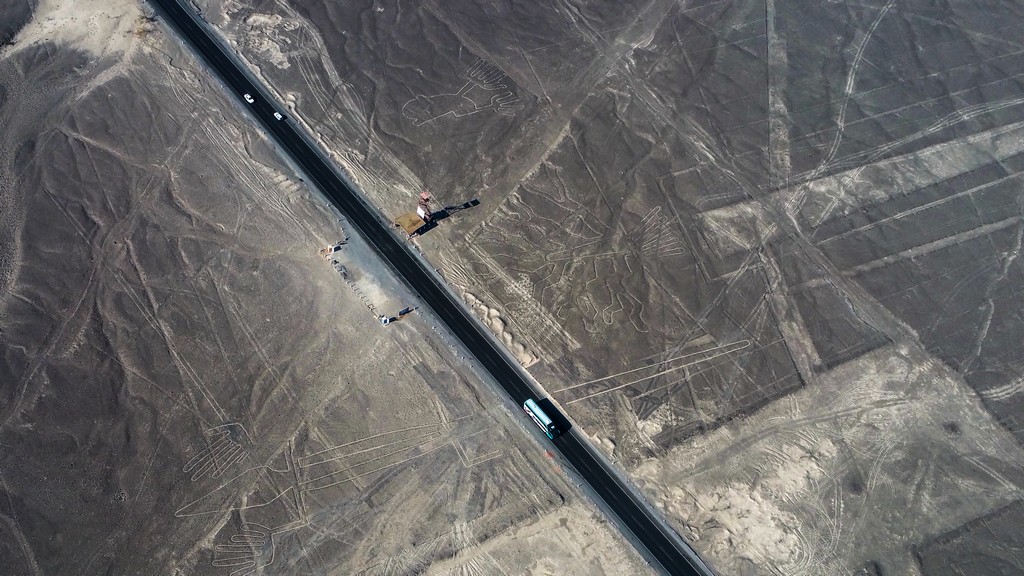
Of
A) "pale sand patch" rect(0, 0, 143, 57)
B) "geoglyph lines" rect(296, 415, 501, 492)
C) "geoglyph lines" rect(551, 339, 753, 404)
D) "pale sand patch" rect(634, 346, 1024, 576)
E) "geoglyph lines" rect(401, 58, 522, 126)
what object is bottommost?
"pale sand patch" rect(634, 346, 1024, 576)

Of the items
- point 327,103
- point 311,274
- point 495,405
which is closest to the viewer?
point 495,405

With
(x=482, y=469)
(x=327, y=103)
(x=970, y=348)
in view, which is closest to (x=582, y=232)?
(x=482, y=469)

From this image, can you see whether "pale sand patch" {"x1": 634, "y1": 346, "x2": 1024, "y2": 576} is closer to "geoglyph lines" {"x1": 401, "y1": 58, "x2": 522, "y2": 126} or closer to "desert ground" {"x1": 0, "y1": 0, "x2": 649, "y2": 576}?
"desert ground" {"x1": 0, "y1": 0, "x2": 649, "y2": 576}

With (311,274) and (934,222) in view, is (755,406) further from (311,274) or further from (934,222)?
(311,274)

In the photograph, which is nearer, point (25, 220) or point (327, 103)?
point (25, 220)

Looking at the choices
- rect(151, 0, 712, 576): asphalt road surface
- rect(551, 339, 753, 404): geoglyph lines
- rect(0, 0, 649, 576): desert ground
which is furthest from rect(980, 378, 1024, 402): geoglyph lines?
rect(0, 0, 649, 576): desert ground

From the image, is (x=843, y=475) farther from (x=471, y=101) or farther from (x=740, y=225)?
(x=471, y=101)

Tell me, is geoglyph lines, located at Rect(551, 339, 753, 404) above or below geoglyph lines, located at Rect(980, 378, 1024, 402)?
above

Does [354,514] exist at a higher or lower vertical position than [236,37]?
lower
